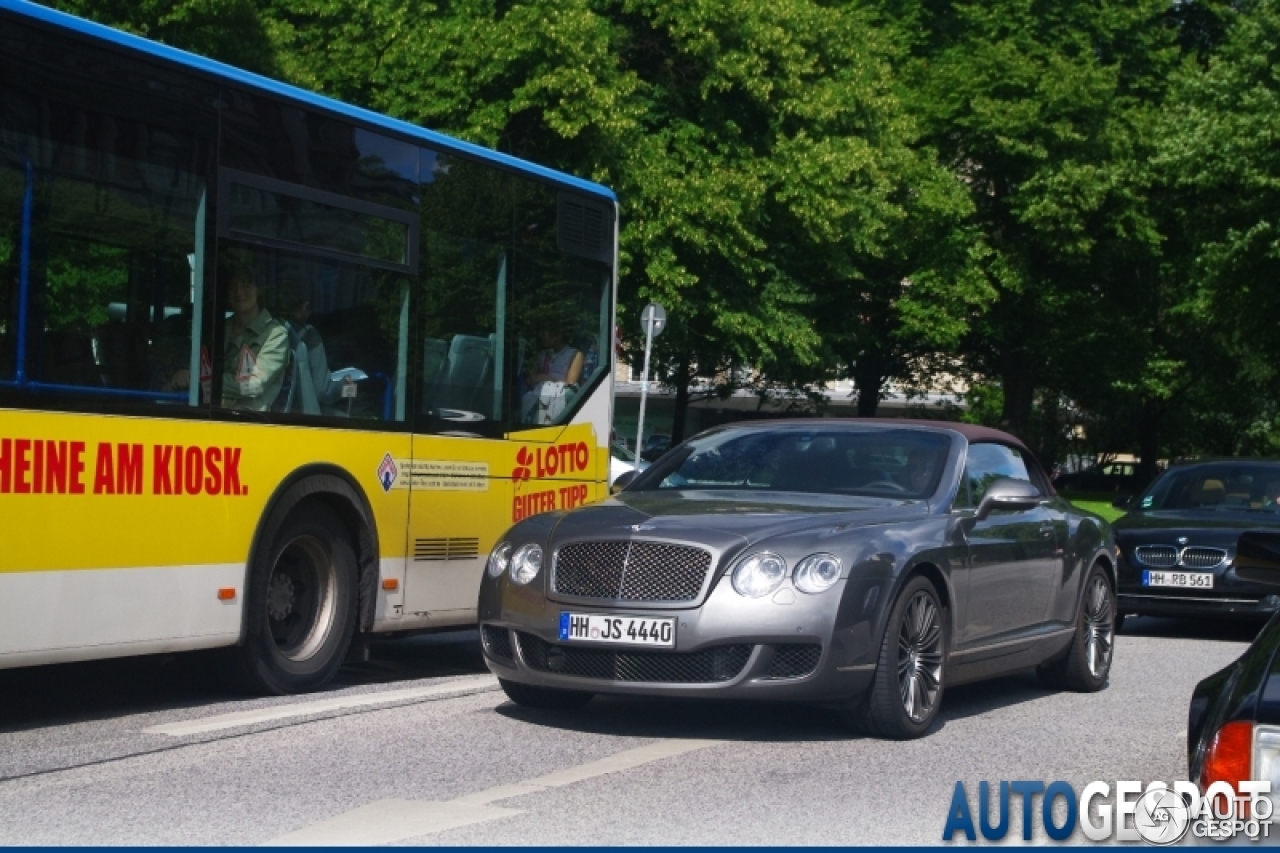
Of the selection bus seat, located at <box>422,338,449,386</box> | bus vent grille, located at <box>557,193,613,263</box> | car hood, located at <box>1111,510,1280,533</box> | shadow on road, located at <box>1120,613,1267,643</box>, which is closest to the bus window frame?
bus seat, located at <box>422,338,449,386</box>

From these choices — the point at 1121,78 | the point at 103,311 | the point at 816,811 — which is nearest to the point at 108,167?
the point at 103,311

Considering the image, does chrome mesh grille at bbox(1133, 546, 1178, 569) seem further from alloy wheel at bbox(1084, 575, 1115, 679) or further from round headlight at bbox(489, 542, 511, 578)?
round headlight at bbox(489, 542, 511, 578)

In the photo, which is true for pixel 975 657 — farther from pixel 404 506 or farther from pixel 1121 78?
pixel 1121 78

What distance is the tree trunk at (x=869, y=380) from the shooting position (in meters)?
48.2

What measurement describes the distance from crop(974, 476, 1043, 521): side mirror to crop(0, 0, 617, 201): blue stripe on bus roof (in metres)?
3.81

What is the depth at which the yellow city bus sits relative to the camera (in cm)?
815

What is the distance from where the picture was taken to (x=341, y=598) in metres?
10.3

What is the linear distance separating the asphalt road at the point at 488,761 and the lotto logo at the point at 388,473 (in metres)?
1.13

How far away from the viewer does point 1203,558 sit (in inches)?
605

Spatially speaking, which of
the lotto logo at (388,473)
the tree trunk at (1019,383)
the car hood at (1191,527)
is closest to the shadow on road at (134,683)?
the lotto logo at (388,473)

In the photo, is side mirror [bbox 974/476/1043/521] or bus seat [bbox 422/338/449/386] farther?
bus seat [bbox 422/338/449/386]

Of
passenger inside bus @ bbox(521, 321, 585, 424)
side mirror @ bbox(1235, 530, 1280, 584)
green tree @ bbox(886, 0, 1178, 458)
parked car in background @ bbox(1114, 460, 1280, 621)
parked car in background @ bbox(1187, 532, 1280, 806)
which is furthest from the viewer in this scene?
green tree @ bbox(886, 0, 1178, 458)

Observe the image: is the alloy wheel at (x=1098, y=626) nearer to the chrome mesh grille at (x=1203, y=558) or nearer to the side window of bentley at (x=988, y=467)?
the side window of bentley at (x=988, y=467)

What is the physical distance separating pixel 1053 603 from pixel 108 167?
5.49m
